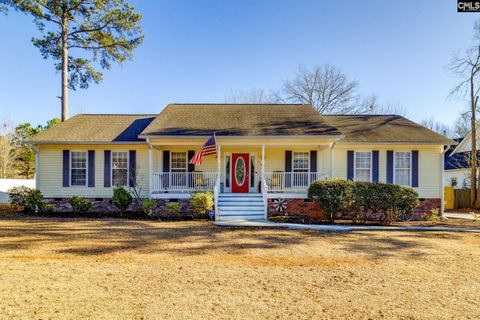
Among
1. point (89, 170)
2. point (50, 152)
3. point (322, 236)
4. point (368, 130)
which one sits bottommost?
point (322, 236)

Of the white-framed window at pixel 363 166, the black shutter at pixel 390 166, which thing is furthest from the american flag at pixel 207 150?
the black shutter at pixel 390 166

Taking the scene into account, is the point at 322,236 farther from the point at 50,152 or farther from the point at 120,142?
the point at 50,152

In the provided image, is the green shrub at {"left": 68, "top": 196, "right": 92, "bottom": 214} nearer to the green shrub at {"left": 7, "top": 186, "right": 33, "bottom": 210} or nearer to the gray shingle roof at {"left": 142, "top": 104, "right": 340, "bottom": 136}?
the green shrub at {"left": 7, "top": 186, "right": 33, "bottom": 210}

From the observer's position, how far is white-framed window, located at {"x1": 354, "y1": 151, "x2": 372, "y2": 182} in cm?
1384

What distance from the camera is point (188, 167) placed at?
46.2 ft

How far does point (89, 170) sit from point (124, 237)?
674 cm

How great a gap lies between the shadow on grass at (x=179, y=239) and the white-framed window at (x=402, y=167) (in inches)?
175

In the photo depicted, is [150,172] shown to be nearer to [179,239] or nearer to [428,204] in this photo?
[179,239]

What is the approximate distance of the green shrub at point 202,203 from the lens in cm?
1159

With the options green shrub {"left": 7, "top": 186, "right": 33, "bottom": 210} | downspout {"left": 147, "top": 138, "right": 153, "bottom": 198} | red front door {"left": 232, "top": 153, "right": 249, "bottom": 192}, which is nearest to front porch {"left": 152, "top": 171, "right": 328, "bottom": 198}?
downspout {"left": 147, "top": 138, "right": 153, "bottom": 198}

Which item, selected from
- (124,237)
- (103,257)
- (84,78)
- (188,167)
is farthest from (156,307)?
(84,78)

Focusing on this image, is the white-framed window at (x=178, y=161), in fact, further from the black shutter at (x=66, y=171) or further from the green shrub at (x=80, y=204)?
the black shutter at (x=66, y=171)

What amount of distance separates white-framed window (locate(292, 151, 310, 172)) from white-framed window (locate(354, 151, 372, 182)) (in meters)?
2.25

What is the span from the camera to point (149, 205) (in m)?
12.2
